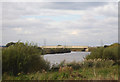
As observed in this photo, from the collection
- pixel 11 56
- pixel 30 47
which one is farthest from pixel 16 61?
pixel 30 47

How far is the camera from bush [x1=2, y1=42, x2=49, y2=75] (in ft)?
35.4

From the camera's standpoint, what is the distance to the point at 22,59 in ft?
36.0

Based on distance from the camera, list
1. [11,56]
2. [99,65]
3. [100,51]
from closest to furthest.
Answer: [11,56]
[99,65]
[100,51]

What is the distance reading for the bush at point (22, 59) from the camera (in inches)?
425

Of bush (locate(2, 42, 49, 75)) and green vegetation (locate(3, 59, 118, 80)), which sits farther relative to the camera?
bush (locate(2, 42, 49, 75))

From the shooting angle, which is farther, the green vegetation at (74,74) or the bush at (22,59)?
the bush at (22,59)

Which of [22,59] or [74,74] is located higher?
[22,59]

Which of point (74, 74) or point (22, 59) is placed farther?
point (22, 59)

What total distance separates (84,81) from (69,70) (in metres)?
2.02

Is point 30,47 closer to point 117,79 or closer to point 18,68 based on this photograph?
point 18,68

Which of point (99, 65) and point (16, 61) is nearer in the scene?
point (16, 61)

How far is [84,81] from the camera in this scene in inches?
324

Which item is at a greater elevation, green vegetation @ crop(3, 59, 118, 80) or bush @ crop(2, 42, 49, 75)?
bush @ crop(2, 42, 49, 75)

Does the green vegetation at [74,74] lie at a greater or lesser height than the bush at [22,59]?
lesser
